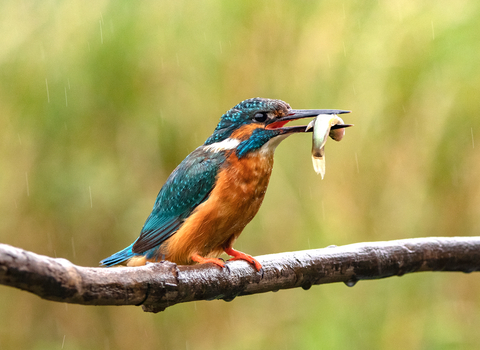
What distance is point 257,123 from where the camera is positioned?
2.06 meters

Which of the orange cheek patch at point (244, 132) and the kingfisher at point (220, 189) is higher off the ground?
the orange cheek patch at point (244, 132)

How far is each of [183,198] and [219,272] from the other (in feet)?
1.57

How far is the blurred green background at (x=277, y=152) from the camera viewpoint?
315 centimetres

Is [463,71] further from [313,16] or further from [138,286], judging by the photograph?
[138,286]

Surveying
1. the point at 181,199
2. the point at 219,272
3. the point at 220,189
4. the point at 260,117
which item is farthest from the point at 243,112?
the point at 219,272

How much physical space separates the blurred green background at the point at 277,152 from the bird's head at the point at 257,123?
122 centimetres

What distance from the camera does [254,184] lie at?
6.77 ft

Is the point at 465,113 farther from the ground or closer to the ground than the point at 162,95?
closer to the ground

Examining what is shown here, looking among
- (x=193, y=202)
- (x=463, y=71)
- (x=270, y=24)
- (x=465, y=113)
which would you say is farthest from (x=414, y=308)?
(x=270, y=24)

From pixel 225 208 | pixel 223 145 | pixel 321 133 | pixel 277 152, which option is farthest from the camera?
pixel 277 152

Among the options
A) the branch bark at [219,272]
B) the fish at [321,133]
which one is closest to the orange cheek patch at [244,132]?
the fish at [321,133]

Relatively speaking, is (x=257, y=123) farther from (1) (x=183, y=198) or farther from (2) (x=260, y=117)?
(1) (x=183, y=198)

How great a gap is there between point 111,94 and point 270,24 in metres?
1.13

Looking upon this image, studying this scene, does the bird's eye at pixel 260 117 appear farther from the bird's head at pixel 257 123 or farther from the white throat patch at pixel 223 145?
the white throat patch at pixel 223 145
